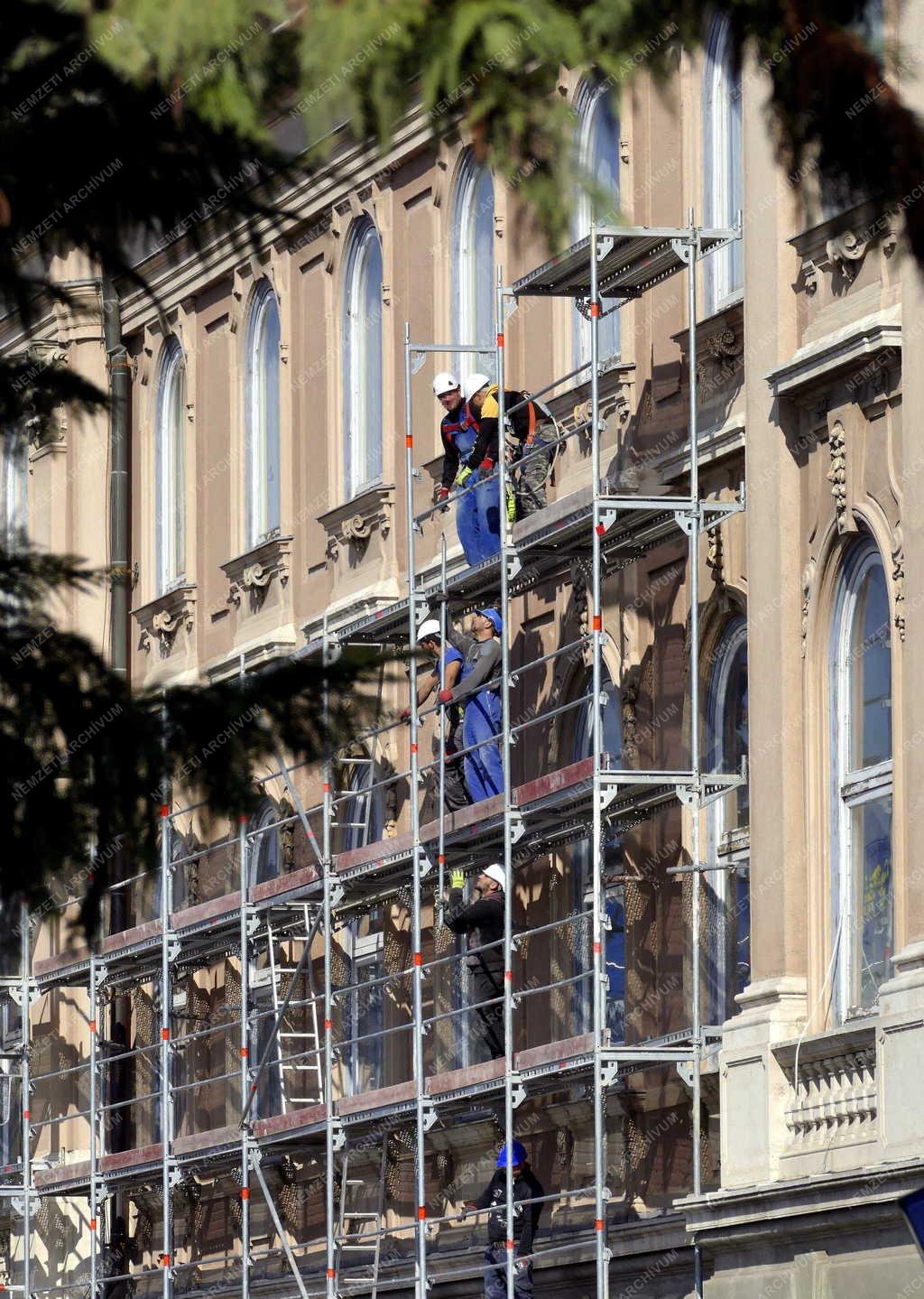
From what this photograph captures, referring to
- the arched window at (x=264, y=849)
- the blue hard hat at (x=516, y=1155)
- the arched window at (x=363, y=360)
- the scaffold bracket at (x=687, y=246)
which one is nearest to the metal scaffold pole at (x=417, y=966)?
the blue hard hat at (x=516, y=1155)

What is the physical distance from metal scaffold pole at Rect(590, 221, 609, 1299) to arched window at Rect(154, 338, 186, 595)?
10.7m

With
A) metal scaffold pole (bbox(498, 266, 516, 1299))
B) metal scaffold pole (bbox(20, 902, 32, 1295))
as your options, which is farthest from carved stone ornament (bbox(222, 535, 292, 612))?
metal scaffold pole (bbox(498, 266, 516, 1299))

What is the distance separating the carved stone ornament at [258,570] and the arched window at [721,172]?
7.56 meters

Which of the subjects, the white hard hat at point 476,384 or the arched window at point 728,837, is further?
the white hard hat at point 476,384

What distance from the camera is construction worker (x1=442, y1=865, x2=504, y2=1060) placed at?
→ 23.7 m

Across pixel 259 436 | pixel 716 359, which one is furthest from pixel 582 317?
pixel 259 436

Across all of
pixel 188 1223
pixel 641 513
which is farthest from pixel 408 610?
pixel 188 1223

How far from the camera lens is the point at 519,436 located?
23.8 m

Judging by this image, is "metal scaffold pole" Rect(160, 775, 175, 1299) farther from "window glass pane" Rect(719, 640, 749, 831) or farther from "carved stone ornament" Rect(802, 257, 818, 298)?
"carved stone ornament" Rect(802, 257, 818, 298)

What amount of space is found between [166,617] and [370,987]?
19.6 ft

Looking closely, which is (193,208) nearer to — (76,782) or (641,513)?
(76,782)

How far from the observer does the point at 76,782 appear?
1027 cm

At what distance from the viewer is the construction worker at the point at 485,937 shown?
77.9 ft

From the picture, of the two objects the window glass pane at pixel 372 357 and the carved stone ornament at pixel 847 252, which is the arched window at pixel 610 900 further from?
the window glass pane at pixel 372 357
